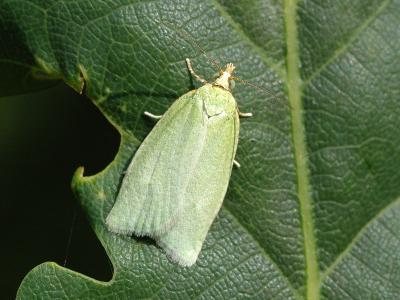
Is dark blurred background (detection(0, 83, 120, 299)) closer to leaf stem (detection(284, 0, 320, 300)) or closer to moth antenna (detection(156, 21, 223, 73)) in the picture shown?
moth antenna (detection(156, 21, 223, 73))

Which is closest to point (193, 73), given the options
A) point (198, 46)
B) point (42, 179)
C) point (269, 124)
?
point (198, 46)

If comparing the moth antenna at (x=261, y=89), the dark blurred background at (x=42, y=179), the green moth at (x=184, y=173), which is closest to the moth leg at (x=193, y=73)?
the green moth at (x=184, y=173)

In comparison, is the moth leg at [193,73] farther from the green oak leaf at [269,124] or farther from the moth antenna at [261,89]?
the moth antenna at [261,89]

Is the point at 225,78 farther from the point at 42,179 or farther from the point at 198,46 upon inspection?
the point at 42,179

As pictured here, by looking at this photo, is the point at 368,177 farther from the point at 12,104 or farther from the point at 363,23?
the point at 12,104

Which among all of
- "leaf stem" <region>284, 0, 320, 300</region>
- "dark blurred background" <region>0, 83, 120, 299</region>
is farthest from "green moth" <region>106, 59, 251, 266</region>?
"dark blurred background" <region>0, 83, 120, 299</region>
